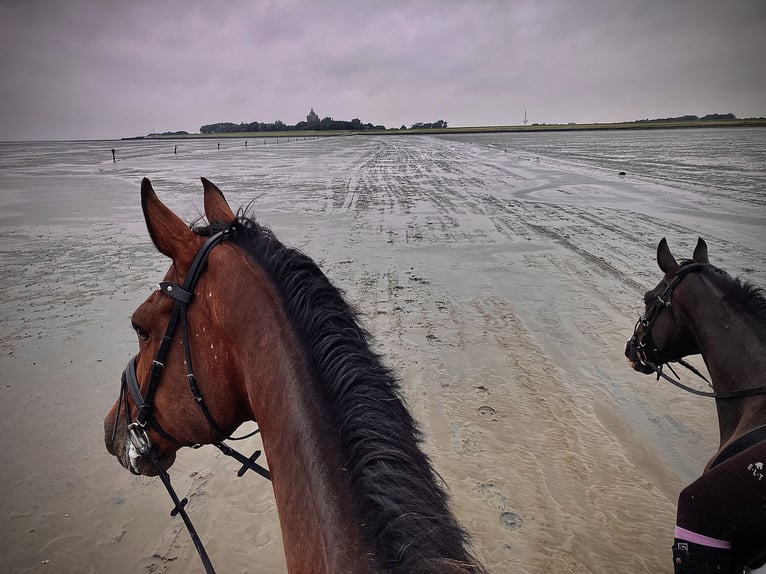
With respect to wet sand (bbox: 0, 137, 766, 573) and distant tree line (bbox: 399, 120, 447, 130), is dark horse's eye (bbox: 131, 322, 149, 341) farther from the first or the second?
distant tree line (bbox: 399, 120, 447, 130)

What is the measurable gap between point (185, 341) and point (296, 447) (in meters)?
0.65

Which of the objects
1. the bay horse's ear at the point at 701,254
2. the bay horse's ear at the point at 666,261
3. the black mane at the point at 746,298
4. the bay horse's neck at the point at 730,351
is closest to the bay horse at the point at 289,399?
the bay horse's neck at the point at 730,351

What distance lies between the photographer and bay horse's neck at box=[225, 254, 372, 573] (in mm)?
1117

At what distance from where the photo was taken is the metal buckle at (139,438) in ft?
6.15

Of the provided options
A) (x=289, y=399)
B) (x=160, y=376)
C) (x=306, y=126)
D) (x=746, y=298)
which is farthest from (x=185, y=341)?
(x=306, y=126)

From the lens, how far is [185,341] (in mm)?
1642

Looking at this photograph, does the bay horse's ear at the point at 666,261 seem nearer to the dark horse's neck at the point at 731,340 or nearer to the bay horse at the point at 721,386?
the bay horse at the point at 721,386

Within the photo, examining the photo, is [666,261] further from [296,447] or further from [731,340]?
[296,447]

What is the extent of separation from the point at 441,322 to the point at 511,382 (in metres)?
1.59

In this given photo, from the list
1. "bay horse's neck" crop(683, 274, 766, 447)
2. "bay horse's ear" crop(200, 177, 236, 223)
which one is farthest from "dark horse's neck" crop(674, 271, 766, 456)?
"bay horse's ear" crop(200, 177, 236, 223)

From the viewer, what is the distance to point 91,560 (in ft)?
10.1

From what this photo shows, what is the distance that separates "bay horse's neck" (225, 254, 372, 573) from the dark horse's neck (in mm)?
2530

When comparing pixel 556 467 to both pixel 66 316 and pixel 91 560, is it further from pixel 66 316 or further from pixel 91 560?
pixel 66 316

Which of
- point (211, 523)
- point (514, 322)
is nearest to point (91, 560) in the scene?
point (211, 523)
